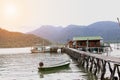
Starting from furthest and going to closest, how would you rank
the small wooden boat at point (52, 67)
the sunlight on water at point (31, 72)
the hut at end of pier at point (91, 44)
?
the hut at end of pier at point (91, 44) < the small wooden boat at point (52, 67) < the sunlight on water at point (31, 72)

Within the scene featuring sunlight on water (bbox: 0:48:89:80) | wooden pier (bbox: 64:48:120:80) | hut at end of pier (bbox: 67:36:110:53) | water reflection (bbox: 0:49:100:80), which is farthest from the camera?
hut at end of pier (bbox: 67:36:110:53)

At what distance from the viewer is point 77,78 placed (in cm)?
3772

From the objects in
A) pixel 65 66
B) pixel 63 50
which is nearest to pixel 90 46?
pixel 63 50

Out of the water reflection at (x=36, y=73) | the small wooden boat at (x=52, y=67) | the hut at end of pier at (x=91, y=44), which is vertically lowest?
the water reflection at (x=36, y=73)

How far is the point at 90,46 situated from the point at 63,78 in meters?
65.4

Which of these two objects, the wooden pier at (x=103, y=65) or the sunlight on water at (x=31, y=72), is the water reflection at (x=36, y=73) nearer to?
the sunlight on water at (x=31, y=72)

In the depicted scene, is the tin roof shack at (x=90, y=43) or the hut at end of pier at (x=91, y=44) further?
the tin roof shack at (x=90, y=43)

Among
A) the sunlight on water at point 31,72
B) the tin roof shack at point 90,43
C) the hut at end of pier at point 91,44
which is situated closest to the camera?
the sunlight on water at point 31,72

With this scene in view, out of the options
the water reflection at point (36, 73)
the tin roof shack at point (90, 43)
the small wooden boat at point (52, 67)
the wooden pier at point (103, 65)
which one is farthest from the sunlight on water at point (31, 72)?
the tin roof shack at point (90, 43)

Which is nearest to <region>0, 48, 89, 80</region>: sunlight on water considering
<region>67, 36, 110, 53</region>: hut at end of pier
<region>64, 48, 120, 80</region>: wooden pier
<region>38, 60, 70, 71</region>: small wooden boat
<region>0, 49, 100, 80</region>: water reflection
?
<region>0, 49, 100, 80</region>: water reflection

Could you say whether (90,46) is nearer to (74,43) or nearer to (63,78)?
(74,43)

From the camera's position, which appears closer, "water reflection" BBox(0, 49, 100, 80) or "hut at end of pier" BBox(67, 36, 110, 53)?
"water reflection" BBox(0, 49, 100, 80)

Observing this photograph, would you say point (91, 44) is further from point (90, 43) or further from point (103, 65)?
point (103, 65)

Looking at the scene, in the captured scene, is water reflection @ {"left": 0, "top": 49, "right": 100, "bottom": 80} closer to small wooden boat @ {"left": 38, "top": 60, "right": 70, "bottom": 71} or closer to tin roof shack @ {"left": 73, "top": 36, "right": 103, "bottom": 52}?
small wooden boat @ {"left": 38, "top": 60, "right": 70, "bottom": 71}
